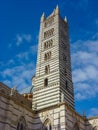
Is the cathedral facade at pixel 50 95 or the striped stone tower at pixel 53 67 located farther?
the striped stone tower at pixel 53 67

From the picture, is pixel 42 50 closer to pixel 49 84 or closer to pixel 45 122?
pixel 49 84

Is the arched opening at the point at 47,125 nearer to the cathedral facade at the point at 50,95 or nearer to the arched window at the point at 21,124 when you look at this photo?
the cathedral facade at the point at 50,95

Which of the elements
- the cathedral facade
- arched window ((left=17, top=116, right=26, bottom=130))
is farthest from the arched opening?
arched window ((left=17, top=116, right=26, bottom=130))

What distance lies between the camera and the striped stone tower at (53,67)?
29891 millimetres

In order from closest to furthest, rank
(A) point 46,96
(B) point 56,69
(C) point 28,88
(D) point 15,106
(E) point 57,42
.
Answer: (D) point 15,106, (A) point 46,96, (B) point 56,69, (E) point 57,42, (C) point 28,88

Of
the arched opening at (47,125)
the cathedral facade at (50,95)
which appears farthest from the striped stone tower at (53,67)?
the arched opening at (47,125)

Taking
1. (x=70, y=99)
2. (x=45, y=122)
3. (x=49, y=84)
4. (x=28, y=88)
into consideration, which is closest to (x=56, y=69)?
(x=49, y=84)

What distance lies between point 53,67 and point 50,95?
174 inches

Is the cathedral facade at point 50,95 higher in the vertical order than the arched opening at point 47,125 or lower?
higher

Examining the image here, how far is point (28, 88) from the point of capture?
1748 inches

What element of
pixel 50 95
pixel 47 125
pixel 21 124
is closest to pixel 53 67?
pixel 50 95

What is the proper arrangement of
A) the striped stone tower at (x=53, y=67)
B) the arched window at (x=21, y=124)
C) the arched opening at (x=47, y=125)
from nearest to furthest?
the arched window at (x=21, y=124), the arched opening at (x=47, y=125), the striped stone tower at (x=53, y=67)

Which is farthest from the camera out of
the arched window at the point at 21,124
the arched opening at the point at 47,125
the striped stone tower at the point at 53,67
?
the striped stone tower at the point at 53,67

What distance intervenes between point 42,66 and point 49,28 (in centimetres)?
775
